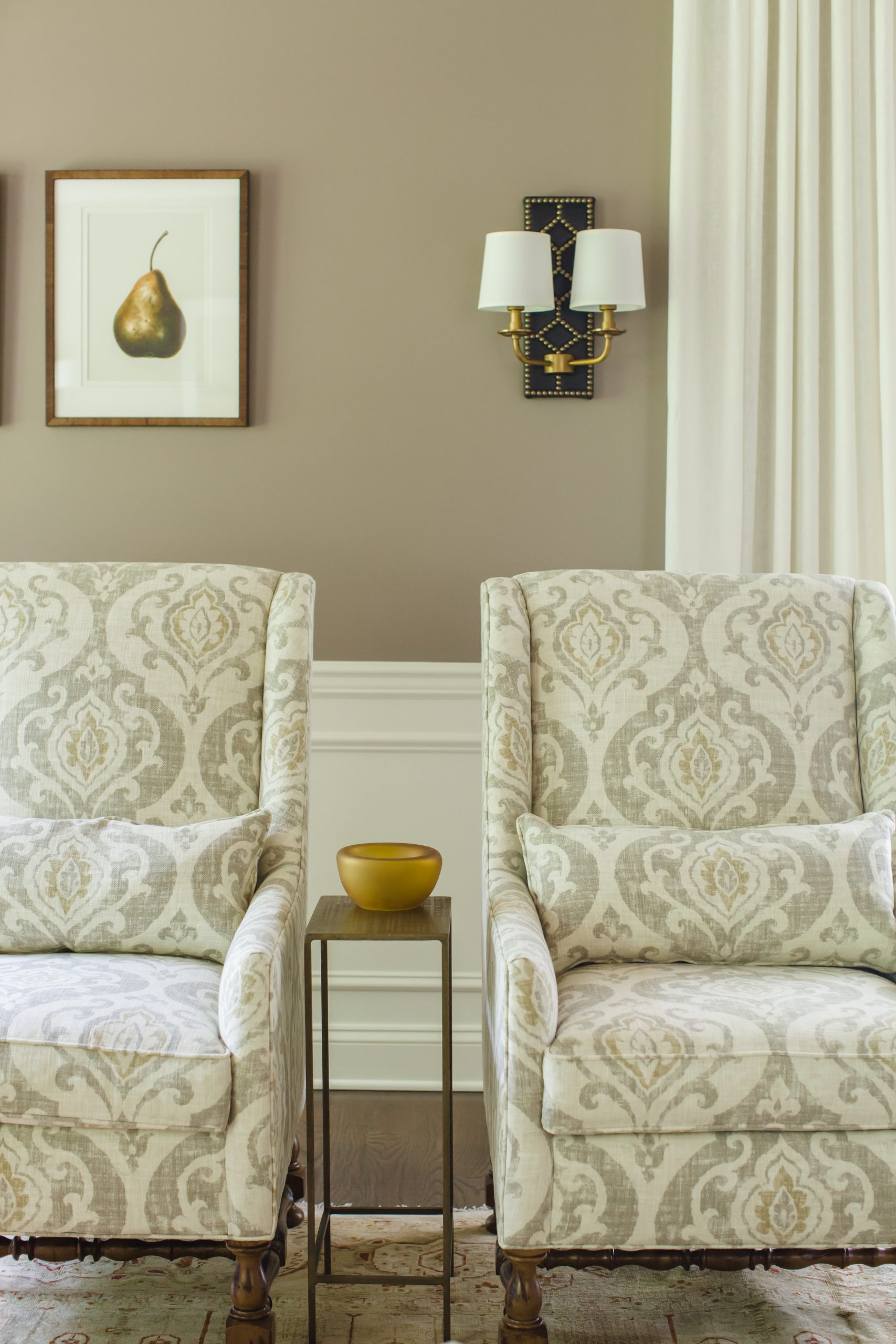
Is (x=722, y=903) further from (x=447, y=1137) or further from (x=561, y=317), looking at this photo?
(x=561, y=317)

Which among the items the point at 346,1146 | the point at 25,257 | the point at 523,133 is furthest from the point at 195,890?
the point at 523,133

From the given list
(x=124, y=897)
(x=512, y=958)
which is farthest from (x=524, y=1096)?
(x=124, y=897)

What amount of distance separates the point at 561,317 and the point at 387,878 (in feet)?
4.32

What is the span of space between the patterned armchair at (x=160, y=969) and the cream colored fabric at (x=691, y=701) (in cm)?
45

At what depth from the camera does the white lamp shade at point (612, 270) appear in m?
2.17

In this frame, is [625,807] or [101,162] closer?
[625,807]

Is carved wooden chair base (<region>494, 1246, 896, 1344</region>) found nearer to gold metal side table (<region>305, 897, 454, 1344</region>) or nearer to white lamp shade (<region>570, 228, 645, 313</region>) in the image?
gold metal side table (<region>305, 897, 454, 1344</region>)

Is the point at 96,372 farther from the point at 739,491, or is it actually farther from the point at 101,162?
the point at 739,491

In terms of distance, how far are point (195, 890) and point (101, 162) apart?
1635 mm

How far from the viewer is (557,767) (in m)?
1.82

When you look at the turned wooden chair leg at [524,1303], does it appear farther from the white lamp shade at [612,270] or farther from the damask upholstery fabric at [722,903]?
the white lamp shade at [612,270]

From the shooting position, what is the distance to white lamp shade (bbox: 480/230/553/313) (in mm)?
2160

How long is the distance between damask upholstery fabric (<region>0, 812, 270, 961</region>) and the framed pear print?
1.07m

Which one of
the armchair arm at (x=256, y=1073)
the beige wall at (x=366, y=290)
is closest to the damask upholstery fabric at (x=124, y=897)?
the armchair arm at (x=256, y=1073)
